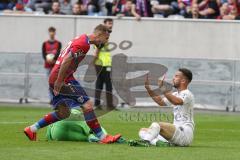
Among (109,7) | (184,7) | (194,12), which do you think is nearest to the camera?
(194,12)

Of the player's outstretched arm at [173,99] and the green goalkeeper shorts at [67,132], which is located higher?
the player's outstretched arm at [173,99]

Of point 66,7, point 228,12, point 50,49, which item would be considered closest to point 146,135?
point 50,49

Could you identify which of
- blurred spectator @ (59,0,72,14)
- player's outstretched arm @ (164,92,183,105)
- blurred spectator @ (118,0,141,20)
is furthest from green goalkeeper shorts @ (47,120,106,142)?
blurred spectator @ (59,0,72,14)

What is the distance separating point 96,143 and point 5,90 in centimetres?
1237

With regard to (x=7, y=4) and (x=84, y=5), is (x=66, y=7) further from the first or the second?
(x=7, y=4)

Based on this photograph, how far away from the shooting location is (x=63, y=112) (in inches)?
573

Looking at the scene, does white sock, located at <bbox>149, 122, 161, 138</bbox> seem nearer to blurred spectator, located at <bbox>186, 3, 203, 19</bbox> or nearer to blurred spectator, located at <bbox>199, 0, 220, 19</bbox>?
blurred spectator, located at <bbox>186, 3, 203, 19</bbox>

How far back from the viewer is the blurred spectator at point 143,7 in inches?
1094

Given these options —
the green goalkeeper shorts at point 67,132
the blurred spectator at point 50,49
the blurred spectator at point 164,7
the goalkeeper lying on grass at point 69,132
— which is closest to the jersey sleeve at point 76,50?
the goalkeeper lying on grass at point 69,132

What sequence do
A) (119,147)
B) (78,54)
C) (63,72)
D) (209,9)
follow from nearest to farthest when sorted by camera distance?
(119,147) → (63,72) → (78,54) → (209,9)

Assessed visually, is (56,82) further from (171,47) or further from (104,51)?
(171,47)

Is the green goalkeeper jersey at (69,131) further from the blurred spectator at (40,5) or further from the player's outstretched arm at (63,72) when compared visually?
the blurred spectator at (40,5)

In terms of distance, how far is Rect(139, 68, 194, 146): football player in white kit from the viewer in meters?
13.5

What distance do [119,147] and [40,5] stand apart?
673 inches
